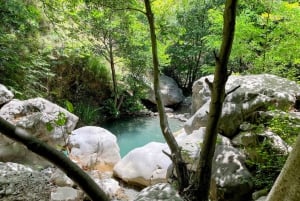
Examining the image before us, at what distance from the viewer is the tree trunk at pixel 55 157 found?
2.32 feet

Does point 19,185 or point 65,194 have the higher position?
point 19,185

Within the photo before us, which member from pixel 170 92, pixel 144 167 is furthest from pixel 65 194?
pixel 170 92

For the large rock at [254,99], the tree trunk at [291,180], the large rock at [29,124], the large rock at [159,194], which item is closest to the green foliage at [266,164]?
the large rock at [254,99]

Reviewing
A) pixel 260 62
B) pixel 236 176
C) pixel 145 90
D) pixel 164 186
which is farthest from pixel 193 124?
pixel 145 90

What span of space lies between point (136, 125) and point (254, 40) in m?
4.99

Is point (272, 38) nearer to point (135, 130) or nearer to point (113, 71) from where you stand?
point (135, 130)

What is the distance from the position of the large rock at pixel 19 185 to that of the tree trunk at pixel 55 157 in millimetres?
1935

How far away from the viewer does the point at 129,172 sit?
16.7 ft

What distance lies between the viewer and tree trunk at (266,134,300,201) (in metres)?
1.12

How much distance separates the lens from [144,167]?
5016 mm

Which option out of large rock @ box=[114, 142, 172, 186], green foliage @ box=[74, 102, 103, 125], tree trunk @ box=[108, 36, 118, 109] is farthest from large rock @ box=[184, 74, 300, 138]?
tree trunk @ box=[108, 36, 118, 109]

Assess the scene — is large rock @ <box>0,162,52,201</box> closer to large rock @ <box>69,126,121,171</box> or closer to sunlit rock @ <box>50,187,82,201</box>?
sunlit rock @ <box>50,187,82,201</box>

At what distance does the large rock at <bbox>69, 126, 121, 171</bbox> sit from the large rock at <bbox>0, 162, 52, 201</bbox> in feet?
7.90

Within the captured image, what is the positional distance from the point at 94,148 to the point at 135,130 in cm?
338
